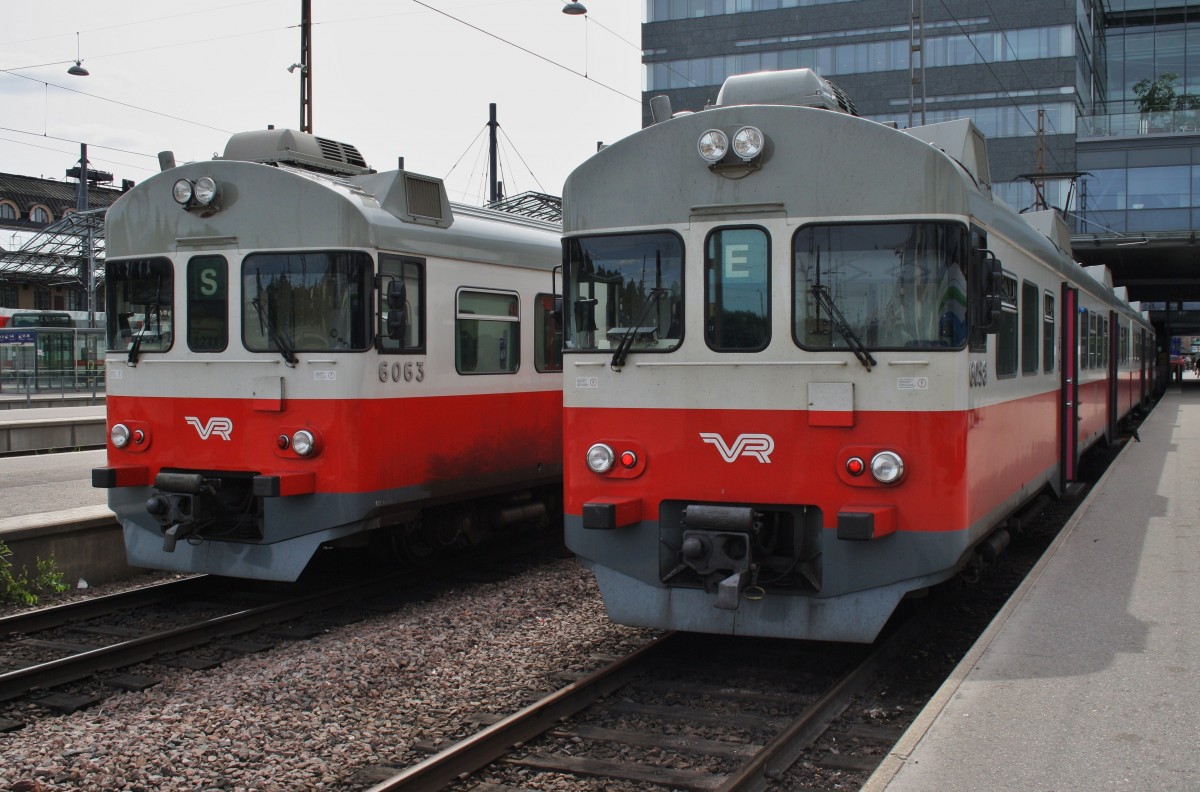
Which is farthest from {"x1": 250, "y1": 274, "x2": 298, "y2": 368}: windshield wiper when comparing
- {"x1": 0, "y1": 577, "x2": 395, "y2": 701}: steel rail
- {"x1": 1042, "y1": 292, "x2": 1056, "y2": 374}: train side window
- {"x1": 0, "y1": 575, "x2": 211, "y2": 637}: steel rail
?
{"x1": 1042, "y1": 292, "x2": 1056, "y2": 374}: train side window

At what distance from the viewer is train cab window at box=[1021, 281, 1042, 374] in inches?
332

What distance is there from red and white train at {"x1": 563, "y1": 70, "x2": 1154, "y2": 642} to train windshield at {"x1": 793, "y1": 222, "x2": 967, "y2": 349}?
1 centimetres

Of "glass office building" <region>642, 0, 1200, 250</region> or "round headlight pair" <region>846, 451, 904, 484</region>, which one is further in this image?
"glass office building" <region>642, 0, 1200, 250</region>

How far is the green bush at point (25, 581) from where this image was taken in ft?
28.7

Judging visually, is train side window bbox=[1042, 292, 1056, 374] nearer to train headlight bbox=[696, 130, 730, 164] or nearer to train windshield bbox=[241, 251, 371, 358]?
train headlight bbox=[696, 130, 730, 164]

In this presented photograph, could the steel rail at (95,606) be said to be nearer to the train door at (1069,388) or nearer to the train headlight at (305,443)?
the train headlight at (305,443)

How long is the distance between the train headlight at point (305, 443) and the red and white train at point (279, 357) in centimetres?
2

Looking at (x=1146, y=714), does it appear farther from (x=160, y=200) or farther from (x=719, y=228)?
(x=160, y=200)

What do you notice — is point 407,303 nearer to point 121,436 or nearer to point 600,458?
point 121,436

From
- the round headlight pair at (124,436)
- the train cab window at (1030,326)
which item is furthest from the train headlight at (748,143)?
the round headlight pair at (124,436)

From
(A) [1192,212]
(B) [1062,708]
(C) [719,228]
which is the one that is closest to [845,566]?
(B) [1062,708]

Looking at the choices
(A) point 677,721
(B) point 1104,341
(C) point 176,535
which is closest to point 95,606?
(C) point 176,535

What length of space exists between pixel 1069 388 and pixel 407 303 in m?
6.77

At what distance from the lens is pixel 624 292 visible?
6.72m
